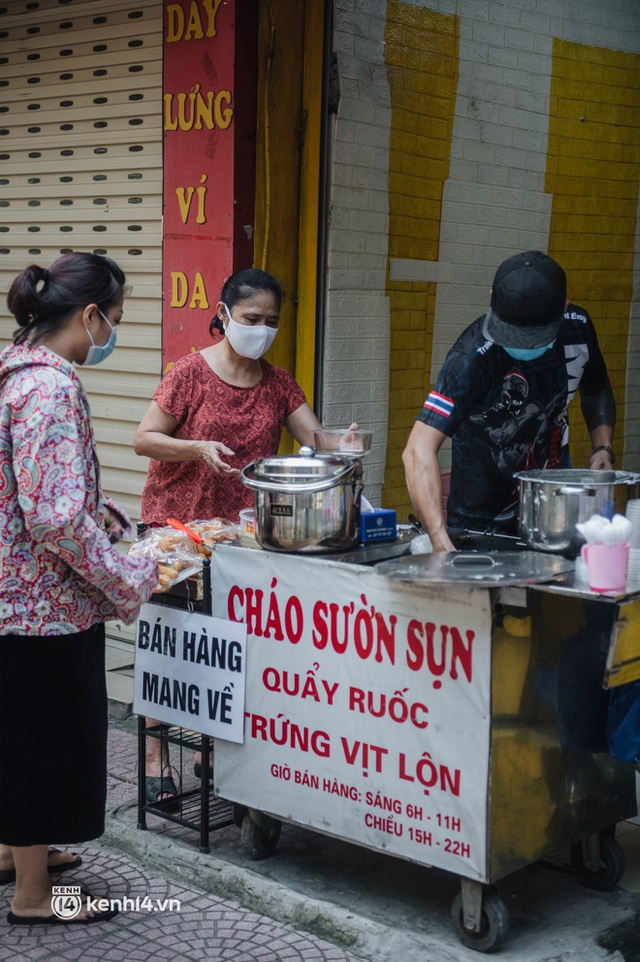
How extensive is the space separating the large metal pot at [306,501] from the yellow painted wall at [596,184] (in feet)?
11.1

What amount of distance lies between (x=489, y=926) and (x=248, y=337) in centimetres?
214

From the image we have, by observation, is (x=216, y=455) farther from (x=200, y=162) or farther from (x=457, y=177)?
(x=457, y=177)

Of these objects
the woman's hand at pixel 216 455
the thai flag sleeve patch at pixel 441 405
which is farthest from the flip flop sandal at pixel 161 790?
the thai flag sleeve patch at pixel 441 405

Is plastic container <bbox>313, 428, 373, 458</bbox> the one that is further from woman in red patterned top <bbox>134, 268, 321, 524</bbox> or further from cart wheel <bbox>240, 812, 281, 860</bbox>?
cart wheel <bbox>240, 812, 281, 860</bbox>

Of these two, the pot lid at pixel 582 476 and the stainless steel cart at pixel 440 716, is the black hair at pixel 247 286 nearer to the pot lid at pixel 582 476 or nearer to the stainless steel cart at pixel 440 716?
the stainless steel cart at pixel 440 716

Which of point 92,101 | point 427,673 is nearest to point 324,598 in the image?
point 427,673

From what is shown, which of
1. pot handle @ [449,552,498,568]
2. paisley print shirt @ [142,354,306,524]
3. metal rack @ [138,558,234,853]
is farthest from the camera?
paisley print shirt @ [142,354,306,524]

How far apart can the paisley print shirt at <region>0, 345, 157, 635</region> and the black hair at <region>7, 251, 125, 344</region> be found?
0.10 m

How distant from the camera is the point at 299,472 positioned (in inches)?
147

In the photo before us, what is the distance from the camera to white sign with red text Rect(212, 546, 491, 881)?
3354 millimetres

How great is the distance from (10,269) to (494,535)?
397 centimetres

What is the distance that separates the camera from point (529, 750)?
3.44 m

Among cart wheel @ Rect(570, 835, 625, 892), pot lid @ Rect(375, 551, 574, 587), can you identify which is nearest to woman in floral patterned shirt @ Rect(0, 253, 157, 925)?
pot lid @ Rect(375, 551, 574, 587)

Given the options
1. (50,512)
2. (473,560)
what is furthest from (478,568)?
(50,512)
